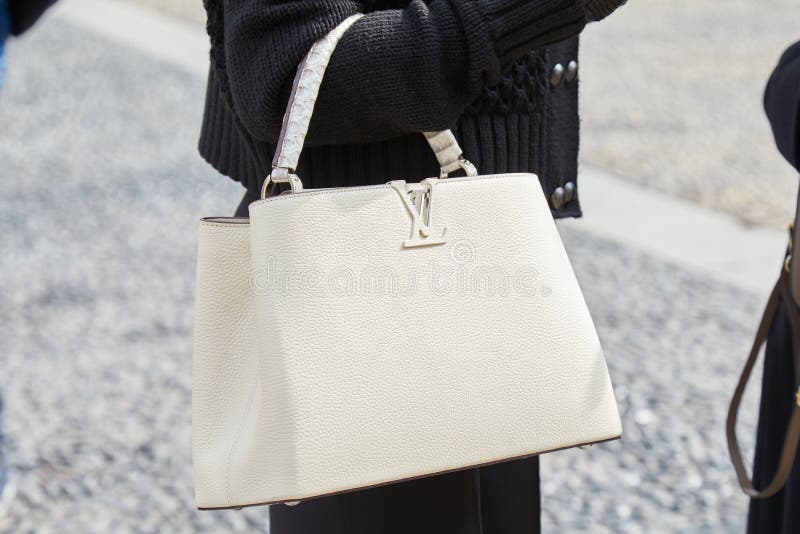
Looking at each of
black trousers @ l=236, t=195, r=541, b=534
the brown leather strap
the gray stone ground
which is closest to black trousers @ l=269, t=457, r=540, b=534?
black trousers @ l=236, t=195, r=541, b=534

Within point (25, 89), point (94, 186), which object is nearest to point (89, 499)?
point (94, 186)

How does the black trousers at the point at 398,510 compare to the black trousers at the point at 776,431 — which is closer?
the black trousers at the point at 398,510

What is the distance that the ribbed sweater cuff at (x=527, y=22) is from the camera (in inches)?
40.2

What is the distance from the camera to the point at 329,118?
3.35ft

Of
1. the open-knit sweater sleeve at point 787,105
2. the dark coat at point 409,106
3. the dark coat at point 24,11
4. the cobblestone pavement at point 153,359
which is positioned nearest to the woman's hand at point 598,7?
the dark coat at point 409,106

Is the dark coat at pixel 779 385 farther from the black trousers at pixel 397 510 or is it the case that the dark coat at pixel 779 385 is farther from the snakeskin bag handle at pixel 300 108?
the snakeskin bag handle at pixel 300 108

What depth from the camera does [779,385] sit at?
1.49m

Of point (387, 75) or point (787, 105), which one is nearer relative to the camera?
point (387, 75)

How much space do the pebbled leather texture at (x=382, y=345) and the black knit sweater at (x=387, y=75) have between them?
0.09m

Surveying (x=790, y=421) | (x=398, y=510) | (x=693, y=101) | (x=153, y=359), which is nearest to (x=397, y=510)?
(x=398, y=510)

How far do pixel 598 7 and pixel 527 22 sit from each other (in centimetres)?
10

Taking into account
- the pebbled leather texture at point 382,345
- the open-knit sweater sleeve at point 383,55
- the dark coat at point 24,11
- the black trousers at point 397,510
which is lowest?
the black trousers at point 397,510

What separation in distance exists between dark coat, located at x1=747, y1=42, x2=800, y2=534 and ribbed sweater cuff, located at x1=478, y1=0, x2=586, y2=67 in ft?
1.43

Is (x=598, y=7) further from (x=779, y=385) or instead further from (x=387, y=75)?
(x=779, y=385)
